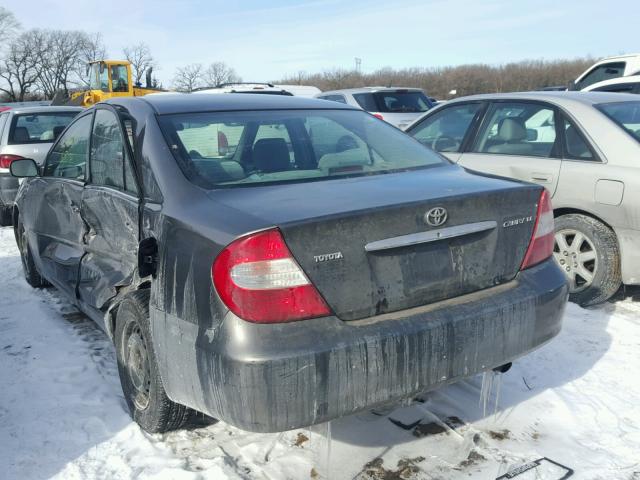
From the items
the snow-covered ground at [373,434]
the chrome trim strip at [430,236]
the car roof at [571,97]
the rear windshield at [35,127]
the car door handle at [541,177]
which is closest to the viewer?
the chrome trim strip at [430,236]

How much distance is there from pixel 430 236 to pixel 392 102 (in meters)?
10.6

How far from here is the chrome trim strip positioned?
7.63 feet

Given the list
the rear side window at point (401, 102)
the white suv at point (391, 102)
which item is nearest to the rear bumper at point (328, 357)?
the white suv at point (391, 102)

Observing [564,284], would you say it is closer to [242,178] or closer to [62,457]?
[242,178]

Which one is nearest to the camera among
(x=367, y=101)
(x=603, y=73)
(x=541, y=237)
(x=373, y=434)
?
(x=541, y=237)

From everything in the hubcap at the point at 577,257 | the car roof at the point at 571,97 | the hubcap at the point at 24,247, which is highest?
the car roof at the point at 571,97

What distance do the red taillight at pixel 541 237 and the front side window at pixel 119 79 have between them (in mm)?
19587

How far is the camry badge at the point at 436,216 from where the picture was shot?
242 cm

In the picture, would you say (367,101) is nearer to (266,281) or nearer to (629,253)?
(629,253)

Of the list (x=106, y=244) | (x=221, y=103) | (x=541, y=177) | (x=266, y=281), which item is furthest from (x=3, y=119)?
(x=266, y=281)

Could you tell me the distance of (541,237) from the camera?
2.82m

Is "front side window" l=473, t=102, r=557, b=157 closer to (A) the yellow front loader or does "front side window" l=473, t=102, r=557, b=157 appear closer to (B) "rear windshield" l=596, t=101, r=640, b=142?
(B) "rear windshield" l=596, t=101, r=640, b=142

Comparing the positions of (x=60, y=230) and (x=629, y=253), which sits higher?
(x=60, y=230)

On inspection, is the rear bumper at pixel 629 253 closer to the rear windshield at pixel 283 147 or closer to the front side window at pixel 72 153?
the rear windshield at pixel 283 147
